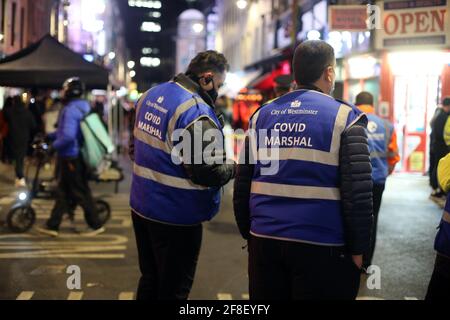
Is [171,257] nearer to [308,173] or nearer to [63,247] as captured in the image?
[308,173]

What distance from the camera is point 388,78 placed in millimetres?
17734

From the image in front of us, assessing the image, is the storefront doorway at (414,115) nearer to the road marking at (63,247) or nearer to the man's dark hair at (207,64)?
the road marking at (63,247)

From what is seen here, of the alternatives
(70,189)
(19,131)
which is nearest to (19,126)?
(19,131)

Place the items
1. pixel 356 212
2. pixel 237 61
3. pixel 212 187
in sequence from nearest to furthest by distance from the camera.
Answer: pixel 356 212, pixel 212 187, pixel 237 61

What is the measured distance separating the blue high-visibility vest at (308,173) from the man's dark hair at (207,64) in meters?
1.08

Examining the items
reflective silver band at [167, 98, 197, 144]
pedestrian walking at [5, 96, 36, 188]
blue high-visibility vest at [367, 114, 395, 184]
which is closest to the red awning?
pedestrian walking at [5, 96, 36, 188]

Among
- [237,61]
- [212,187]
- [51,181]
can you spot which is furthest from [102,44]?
[212,187]

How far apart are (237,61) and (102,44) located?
10468mm

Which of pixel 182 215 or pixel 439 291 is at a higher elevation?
pixel 182 215

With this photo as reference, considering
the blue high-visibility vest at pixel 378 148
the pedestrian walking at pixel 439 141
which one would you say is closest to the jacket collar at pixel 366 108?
the blue high-visibility vest at pixel 378 148

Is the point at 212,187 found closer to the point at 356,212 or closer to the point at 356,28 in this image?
the point at 356,212

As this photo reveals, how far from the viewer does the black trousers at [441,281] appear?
11.3 ft

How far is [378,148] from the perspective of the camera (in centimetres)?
685

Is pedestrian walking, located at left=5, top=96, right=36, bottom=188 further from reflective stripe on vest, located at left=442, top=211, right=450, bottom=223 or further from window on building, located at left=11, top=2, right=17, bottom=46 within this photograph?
reflective stripe on vest, located at left=442, top=211, right=450, bottom=223
